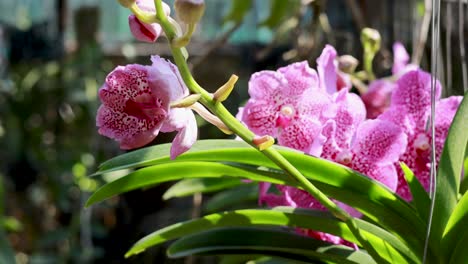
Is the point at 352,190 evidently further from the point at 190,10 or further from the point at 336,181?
the point at 190,10

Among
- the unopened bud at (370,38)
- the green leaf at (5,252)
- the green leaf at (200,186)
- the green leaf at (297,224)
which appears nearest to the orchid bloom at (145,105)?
the green leaf at (297,224)

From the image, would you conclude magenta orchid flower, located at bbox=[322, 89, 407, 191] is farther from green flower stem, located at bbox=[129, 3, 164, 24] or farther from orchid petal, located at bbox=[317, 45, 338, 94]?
green flower stem, located at bbox=[129, 3, 164, 24]

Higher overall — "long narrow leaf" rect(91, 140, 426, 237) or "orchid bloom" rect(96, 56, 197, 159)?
"orchid bloom" rect(96, 56, 197, 159)

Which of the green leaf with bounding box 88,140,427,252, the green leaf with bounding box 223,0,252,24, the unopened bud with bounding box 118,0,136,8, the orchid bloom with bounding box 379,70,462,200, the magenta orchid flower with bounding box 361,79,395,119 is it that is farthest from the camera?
the green leaf with bounding box 223,0,252,24

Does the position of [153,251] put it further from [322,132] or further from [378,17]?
[322,132]

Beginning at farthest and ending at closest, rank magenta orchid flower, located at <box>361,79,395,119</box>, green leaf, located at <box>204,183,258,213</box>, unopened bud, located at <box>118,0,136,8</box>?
green leaf, located at <box>204,183,258,213</box> < magenta orchid flower, located at <box>361,79,395,119</box> < unopened bud, located at <box>118,0,136,8</box>

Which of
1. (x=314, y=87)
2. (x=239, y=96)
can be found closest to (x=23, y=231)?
(x=239, y=96)

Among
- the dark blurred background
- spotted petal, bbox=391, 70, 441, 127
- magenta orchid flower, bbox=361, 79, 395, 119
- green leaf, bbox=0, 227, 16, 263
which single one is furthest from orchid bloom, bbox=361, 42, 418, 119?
the dark blurred background
